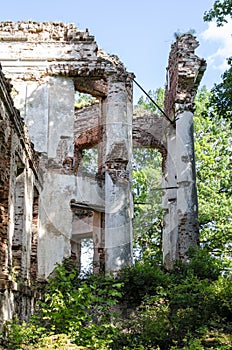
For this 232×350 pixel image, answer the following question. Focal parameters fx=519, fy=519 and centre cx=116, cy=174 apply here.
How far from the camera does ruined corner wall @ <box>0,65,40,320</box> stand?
802 cm

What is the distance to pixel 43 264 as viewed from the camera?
12844mm

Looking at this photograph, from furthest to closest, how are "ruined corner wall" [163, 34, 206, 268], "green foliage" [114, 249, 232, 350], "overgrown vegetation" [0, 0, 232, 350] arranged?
1. "ruined corner wall" [163, 34, 206, 268]
2. "green foliage" [114, 249, 232, 350]
3. "overgrown vegetation" [0, 0, 232, 350]

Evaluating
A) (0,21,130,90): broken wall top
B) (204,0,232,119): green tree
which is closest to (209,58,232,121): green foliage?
(204,0,232,119): green tree

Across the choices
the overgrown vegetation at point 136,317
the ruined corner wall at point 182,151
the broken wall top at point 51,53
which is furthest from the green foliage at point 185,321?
the broken wall top at point 51,53

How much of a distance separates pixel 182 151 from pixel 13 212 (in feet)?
25.9

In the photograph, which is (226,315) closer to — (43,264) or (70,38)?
(43,264)

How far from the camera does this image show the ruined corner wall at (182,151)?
15039mm

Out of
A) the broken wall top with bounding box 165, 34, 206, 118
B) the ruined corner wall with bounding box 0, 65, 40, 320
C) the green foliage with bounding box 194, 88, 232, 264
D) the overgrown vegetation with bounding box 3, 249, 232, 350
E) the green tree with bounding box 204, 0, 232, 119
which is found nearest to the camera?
the overgrown vegetation with bounding box 3, 249, 232, 350

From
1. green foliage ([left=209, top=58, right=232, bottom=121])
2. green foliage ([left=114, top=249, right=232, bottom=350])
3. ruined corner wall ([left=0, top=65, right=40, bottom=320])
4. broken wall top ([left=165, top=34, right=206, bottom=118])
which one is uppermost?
broken wall top ([left=165, top=34, right=206, bottom=118])

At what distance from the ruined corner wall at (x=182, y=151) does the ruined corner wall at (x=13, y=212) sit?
5.18 metres

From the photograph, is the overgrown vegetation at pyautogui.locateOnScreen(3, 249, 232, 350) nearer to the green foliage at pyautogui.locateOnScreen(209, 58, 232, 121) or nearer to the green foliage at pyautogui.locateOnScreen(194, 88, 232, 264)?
the green foliage at pyautogui.locateOnScreen(209, 58, 232, 121)

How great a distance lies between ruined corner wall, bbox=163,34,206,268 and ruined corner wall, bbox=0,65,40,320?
518 cm

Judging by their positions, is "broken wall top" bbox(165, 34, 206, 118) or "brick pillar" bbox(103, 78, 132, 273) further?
"broken wall top" bbox(165, 34, 206, 118)

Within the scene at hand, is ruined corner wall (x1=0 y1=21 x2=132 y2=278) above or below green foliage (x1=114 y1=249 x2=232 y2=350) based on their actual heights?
above
